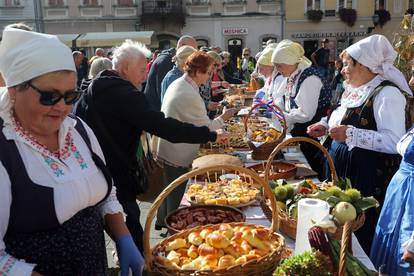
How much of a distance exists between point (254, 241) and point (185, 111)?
1875mm

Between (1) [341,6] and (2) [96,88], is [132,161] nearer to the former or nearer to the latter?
(2) [96,88]

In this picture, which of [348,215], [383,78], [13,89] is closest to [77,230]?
[13,89]

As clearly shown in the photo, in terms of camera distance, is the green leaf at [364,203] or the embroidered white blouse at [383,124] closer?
the green leaf at [364,203]

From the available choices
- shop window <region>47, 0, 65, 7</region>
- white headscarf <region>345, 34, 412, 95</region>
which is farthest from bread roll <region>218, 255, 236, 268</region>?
shop window <region>47, 0, 65, 7</region>

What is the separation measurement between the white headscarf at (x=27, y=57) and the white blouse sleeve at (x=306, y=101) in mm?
2713

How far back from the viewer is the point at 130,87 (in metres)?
2.42

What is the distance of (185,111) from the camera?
3.32m

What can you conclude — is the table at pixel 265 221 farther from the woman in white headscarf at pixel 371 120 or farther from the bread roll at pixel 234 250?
the woman in white headscarf at pixel 371 120

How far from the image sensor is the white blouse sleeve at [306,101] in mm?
3826

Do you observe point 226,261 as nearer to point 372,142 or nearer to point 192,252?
point 192,252

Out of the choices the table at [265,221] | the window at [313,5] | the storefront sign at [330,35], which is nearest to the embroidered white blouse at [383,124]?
the table at [265,221]

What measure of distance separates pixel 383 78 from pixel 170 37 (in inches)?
864

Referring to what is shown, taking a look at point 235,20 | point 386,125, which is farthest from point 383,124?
point 235,20

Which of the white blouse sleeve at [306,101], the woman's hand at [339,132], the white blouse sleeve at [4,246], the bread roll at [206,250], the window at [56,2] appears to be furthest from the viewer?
the window at [56,2]
